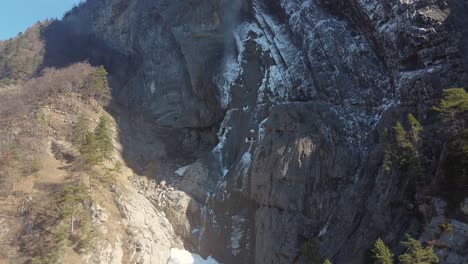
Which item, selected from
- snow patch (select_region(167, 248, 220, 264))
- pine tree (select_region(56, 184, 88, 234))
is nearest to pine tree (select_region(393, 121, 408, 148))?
snow patch (select_region(167, 248, 220, 264))

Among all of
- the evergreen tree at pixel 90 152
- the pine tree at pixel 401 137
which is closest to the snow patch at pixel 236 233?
the evergreen tree at pixel 90 152

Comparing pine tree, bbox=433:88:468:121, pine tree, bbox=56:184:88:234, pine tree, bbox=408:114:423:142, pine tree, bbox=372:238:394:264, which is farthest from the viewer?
pine tree, bbox=56:184:88:234

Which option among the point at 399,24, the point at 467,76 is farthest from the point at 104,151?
the point at 467,76

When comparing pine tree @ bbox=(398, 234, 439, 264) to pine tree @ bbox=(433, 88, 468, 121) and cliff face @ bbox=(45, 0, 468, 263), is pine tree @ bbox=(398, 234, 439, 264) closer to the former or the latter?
cliff face @ bbox=(45, 0, 468, 263)

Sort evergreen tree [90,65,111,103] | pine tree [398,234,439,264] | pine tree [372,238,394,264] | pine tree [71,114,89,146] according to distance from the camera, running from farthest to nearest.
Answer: evergreen tree [90,65,111,103] < pine tree [71,114,89,146] < pine tree [372,238,394,264] < pine tree [398,234,439,264]

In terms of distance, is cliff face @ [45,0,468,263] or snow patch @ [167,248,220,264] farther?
snow patch @ [167,248,220,264]

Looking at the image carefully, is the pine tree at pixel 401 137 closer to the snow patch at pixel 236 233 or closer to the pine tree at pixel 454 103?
the pine tree at pixel 454 103
